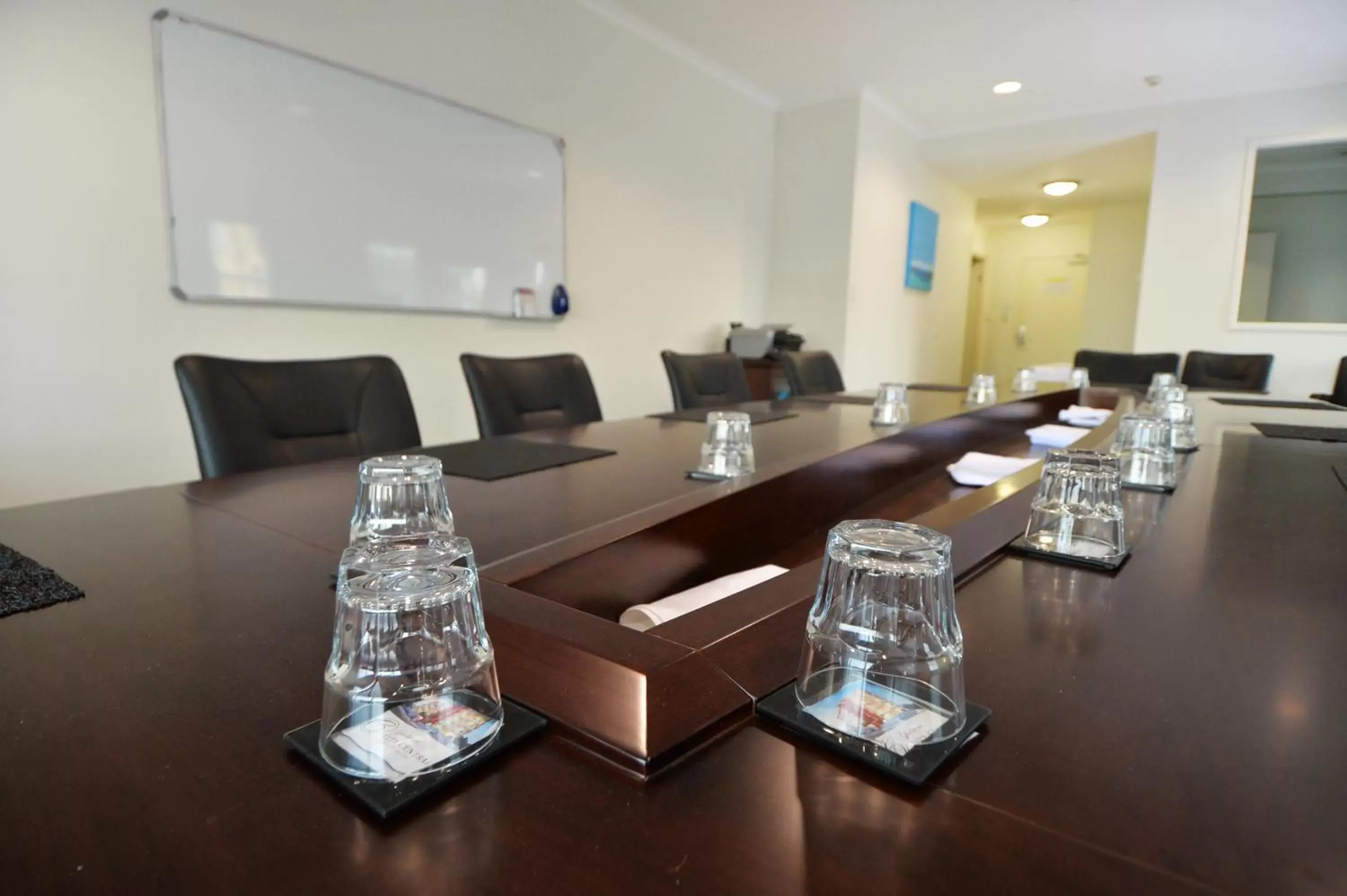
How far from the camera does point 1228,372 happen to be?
467 cm

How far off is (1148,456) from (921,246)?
5.45m

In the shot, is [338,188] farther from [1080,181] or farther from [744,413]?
[1080,181]

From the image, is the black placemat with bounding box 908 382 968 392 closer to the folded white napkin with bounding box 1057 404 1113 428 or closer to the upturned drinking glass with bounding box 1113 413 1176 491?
the folded white napkin with bounding box 1057 404 1113 428

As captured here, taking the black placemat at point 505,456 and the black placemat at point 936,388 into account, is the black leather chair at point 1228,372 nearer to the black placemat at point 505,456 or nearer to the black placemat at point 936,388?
the black placemat at point 936,388

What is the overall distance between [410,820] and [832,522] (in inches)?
40.8

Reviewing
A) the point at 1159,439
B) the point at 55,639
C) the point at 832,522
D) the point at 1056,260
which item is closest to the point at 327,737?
the point at 55,639

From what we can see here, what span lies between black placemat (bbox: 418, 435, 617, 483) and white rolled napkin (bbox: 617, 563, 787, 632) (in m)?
0.51

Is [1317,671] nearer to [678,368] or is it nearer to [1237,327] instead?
[678,368]

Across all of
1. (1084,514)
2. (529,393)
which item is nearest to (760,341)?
(529,393)

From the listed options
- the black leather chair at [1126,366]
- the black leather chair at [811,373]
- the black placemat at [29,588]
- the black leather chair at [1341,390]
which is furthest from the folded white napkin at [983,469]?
the black leather chair at [1341,390]

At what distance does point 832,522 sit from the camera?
1285 millimetres

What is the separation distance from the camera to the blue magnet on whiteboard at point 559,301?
3.70m

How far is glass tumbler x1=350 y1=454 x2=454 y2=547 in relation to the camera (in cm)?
76

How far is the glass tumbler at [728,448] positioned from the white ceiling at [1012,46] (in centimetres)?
340
